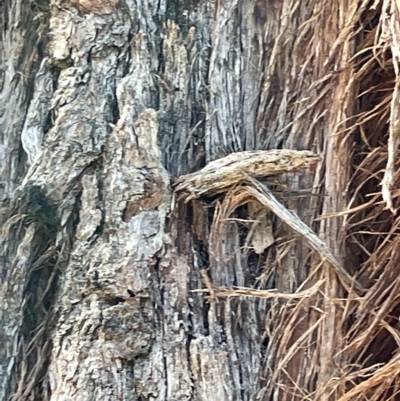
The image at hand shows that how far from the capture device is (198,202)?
94cm

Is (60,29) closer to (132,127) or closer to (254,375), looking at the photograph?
(132,127)

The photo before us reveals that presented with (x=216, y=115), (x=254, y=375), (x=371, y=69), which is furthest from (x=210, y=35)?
(x=254, y=375)

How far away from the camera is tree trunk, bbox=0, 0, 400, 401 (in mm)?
888

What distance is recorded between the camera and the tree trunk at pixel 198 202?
89cm

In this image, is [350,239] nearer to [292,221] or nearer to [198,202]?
[292,221]

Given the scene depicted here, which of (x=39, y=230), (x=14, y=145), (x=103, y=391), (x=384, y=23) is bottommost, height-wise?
(x=103, y=391)

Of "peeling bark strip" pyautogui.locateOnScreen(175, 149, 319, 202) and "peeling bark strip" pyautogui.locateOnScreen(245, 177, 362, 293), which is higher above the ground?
"peeling bark strip" pyautogui.locateOnScreen(175, 149, 319, 202)

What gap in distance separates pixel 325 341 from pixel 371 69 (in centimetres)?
39

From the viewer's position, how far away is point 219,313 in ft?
3.03

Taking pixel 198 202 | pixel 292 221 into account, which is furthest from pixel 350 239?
pixel 198 202

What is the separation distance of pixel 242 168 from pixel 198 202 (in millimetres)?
81

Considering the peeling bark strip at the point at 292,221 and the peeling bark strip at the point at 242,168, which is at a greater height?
the peeling bark strip at the point at 242,168

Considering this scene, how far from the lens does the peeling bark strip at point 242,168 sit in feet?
2.94

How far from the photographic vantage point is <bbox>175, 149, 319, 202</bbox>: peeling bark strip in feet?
2.94
